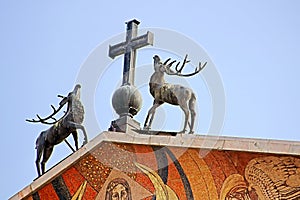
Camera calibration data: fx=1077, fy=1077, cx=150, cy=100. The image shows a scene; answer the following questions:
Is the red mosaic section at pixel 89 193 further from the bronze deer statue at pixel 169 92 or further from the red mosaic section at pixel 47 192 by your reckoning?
the bronze deer statue at pixel 169 92

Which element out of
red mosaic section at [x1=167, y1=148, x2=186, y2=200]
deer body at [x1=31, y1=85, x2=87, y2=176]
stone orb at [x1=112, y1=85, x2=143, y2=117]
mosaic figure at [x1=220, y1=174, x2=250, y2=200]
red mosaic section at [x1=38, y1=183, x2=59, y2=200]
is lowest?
mosaic figure at [x1=220, y1=174, x2=250, y2=200]

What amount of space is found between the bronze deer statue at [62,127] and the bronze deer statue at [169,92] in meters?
1.26

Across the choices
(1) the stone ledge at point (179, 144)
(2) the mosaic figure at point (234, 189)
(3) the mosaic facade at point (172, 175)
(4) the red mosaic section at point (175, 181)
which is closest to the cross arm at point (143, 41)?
(1) the stone ledge at point (179, 144)

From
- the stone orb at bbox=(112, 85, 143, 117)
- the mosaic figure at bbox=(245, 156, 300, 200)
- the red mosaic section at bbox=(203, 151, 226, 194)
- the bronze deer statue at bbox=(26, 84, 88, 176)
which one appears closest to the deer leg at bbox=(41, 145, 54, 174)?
the bronze deer statue at bbox=(26, 84, 88, 176)

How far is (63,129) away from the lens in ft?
59.0

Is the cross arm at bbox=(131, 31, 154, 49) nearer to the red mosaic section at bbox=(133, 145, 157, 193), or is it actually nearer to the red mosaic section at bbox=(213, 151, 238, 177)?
the red mosaic section at bbox=(133, 145, 157, 193)

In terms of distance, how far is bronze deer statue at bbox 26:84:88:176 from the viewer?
17891 millimetres

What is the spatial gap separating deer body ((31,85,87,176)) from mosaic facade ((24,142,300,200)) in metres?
0.79

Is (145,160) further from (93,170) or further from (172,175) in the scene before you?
(93,170)

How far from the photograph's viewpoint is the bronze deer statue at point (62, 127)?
17.9 m

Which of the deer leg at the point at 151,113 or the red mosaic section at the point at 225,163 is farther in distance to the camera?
the deer leg at the point at 151,113

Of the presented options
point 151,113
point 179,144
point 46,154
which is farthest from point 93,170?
point 179,144

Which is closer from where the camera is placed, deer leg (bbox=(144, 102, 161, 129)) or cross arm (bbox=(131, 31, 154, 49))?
deer leg (bbox=(144, 102, 161, 129))

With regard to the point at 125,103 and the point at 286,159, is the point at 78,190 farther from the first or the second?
the point at 286,159
